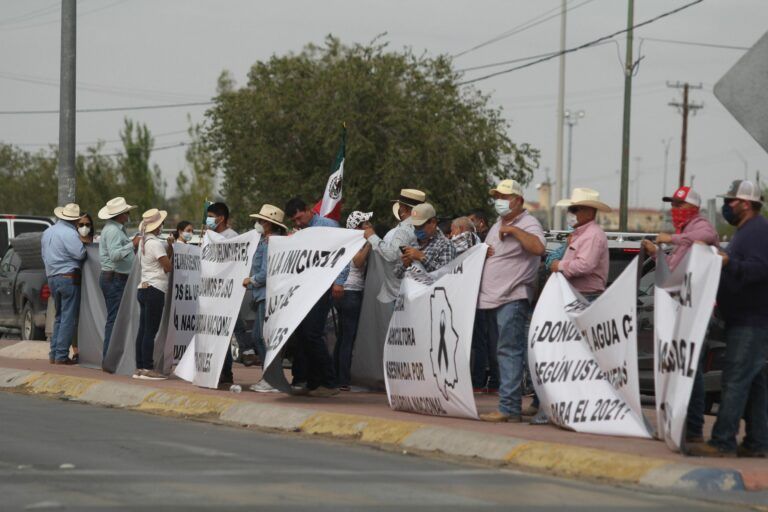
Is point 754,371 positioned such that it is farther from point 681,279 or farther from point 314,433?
point 314,433

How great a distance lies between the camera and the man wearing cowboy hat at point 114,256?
51.5ft

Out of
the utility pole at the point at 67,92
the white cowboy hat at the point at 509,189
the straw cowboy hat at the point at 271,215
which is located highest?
the utility pole at the point at 67,92

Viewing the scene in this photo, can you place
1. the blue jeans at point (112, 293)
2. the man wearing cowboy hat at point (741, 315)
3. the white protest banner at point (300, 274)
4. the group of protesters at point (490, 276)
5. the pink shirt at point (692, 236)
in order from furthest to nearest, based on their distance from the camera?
the blue jeans at point (112, 293), the white protest banner at point (300, 274), the pink shirt at point (692, 236), the group of protesters at point (490, 276), the man wearing cowboy hat at point (741, 315)

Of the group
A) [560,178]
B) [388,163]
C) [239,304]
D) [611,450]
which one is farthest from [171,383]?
[560,178]

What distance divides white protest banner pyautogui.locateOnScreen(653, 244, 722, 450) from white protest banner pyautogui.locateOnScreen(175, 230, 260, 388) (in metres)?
5.19

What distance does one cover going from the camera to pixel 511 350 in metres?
11.0

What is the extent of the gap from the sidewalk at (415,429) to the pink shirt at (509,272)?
1006 millimetres

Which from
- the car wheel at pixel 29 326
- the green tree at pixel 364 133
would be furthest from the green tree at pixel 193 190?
the car wheel at pixel 29 326

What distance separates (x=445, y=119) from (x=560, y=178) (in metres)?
4.63

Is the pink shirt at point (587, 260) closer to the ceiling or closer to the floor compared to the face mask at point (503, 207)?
closer to the floor

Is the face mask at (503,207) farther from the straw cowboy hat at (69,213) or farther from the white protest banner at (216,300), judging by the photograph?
the straw cowboy hat at (69,213)

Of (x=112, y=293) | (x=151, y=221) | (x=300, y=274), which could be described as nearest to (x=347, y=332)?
(x=300, y=274)

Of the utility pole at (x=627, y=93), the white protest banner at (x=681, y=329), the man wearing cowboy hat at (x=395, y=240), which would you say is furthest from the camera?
the utility pole at (x=627, y=93)

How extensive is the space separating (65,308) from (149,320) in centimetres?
234
